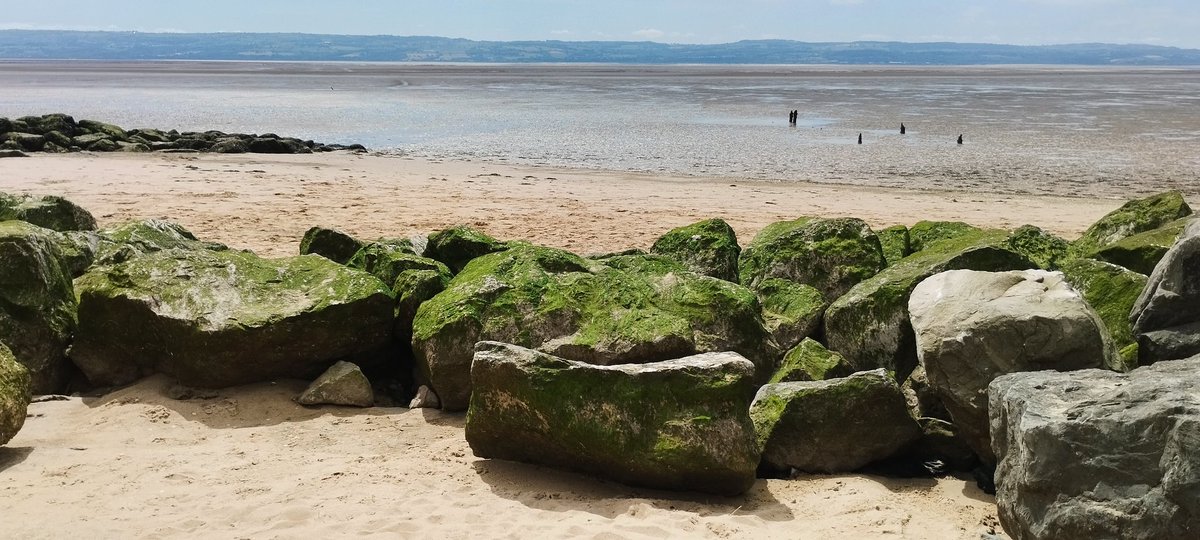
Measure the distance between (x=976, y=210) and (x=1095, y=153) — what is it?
51.6 feet

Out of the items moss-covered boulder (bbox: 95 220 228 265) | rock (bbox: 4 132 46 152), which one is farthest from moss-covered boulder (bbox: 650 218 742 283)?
rock (bbox: 4 132 46 152)

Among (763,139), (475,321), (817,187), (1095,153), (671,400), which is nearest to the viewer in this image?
(671,400)

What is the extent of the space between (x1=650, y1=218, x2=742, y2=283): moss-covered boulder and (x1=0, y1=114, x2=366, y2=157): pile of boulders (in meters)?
23.1

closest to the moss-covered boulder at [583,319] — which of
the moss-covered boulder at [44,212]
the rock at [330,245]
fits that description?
the rock at [330,245]

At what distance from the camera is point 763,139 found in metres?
38.2

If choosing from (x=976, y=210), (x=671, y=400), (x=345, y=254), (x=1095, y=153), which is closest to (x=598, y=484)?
(x=671, y=400)

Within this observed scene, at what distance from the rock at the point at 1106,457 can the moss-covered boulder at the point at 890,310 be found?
2.11m

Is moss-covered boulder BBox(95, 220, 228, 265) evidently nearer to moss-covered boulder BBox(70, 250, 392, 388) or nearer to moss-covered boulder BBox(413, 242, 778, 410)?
moss-covered boulder BBox(70, 250, 392, 388)

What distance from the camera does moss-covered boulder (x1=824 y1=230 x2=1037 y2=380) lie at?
23.7 ft

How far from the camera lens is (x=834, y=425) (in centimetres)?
629

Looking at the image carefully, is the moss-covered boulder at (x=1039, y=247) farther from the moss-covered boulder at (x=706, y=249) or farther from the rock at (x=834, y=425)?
the rock at (x=834, y=425)

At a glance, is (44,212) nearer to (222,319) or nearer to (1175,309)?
(222,319)

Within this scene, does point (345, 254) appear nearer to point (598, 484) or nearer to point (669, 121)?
point (598, 484)

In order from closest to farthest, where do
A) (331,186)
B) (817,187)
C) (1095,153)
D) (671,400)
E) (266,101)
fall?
1. (671,400)
2. (331,186)
3. (817,187)
4. (1095,153)
5. (266,101)
